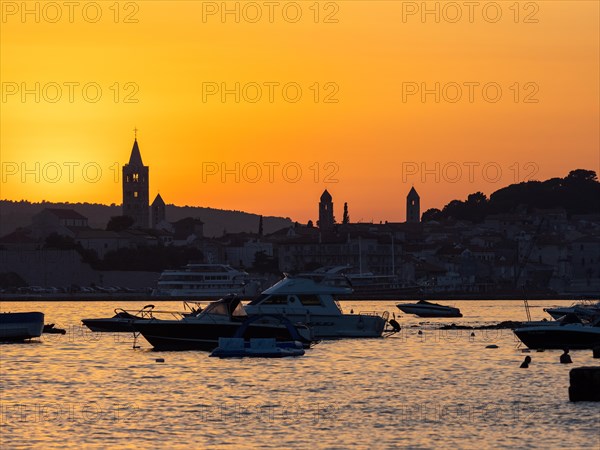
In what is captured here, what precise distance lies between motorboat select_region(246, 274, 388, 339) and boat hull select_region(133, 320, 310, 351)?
4.74 metres

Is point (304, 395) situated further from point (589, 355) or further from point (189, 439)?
point (589, 355)

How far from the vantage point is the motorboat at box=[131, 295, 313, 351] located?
183 feet

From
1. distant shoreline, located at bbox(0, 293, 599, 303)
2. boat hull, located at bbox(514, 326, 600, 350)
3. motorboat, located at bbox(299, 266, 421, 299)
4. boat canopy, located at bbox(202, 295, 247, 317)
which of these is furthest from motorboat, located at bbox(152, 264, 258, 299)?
boat hull, located at bbox(514, 326, 600, 350)

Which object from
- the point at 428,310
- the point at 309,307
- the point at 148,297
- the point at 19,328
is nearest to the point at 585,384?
the point at 309,307

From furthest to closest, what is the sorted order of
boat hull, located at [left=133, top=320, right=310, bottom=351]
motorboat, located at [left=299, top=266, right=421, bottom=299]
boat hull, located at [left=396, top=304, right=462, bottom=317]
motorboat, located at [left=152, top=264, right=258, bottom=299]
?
motorboat, located at [left=152, top=264, right=258, bottom=299] < motorboat, located at [left=299, top=266, right=421, bottom=299] < boat hull, located at [left=396, top=304, right=462, bottom=317] < boat hull, located at [left=133, top=320, right=310, bottom=351]

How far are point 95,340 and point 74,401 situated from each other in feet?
110

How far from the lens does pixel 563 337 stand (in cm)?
5556

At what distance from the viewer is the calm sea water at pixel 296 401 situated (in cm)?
3142

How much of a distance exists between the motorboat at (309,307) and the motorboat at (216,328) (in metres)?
4.58

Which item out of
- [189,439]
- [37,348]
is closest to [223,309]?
[37,348]

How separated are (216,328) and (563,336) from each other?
12.9 metres

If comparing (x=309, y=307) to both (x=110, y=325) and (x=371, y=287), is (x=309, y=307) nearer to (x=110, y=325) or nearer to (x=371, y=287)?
(x=110, y=325)

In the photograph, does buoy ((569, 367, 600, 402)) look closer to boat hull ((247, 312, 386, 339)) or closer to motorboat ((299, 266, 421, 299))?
boat hull ((247, 312, 386, 339))

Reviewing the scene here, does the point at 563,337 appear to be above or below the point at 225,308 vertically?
below
